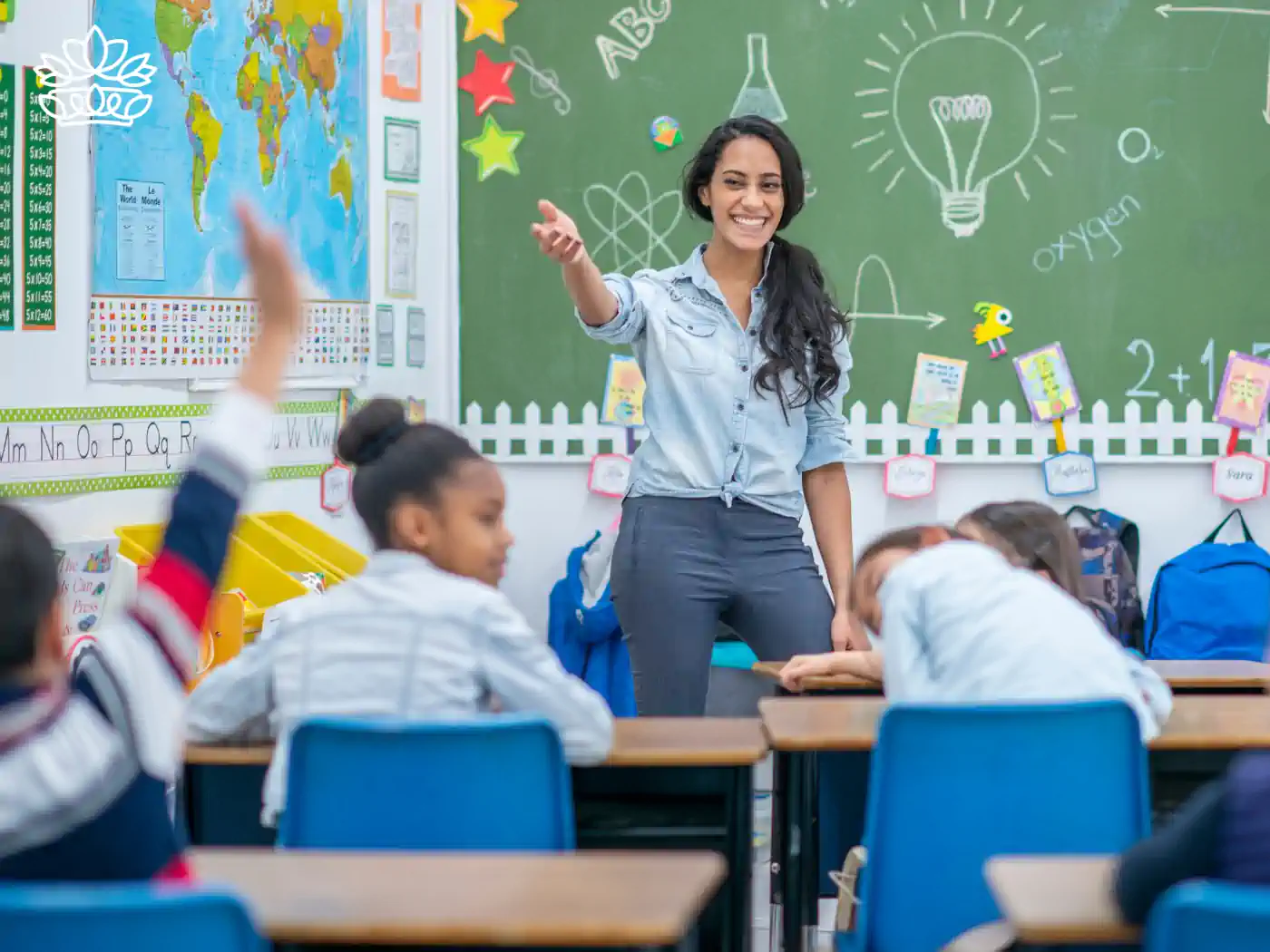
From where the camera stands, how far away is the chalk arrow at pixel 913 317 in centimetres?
491

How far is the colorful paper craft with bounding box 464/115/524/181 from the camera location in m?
5.00

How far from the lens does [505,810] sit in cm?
184

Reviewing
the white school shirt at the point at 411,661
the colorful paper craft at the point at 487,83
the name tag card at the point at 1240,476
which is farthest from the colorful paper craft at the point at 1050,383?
the white school shirt at the point at 411,661

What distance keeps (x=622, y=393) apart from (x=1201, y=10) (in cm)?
209

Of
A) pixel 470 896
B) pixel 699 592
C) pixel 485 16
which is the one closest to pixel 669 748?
pixel 470 896

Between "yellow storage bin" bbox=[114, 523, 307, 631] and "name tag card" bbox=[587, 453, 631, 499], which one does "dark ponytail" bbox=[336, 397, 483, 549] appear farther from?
"name tag card" bbox=[587, 453, 631, 499]

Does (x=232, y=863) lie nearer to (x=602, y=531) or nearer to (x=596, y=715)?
(x=596, y=715)

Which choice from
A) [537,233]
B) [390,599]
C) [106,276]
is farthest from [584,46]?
[390,599]

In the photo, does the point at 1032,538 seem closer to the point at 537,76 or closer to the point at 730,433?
the point at 730,433

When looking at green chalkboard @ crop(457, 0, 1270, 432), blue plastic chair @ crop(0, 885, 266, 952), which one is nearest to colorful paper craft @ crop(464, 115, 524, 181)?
green chalkboard @ crop(457, 0, 1270, 432)

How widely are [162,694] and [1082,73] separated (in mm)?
4138

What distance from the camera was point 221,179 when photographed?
383 centimetres

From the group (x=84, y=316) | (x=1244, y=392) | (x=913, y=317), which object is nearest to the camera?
(x=84, y=316)

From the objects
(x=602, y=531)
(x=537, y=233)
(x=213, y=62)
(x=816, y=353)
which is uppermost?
(x=213, y=62)
